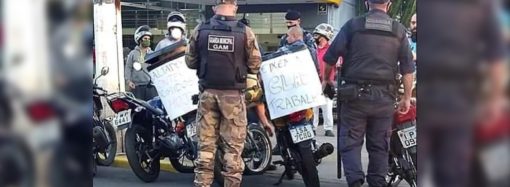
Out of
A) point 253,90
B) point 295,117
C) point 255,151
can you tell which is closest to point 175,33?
point 255,151

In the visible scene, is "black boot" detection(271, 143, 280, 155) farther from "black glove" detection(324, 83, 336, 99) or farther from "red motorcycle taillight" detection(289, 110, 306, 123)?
"black glove" detection(324, 83, 336, 99)

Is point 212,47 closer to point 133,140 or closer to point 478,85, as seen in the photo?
point 133,140

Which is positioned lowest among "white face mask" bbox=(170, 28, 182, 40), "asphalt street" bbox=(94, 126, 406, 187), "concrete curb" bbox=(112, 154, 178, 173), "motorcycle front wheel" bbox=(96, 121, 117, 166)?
"asphalt street" bbox=(94, 126, 406, 187)

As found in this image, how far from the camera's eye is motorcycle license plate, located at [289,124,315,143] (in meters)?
5.36

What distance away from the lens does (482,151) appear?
A: 6.06 ft

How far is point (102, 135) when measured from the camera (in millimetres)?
6305

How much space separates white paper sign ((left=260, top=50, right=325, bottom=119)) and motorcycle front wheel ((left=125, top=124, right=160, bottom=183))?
127 centimetres

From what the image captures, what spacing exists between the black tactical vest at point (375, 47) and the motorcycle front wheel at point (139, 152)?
2085 mm

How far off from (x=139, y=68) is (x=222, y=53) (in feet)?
10.1

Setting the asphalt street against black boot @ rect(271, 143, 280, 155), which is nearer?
black boot @ rect(271, 143, 280, 155)

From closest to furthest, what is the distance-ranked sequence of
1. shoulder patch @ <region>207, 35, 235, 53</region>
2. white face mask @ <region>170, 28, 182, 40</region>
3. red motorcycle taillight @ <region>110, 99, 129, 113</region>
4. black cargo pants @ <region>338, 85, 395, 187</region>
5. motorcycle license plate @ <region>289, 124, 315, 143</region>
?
1. black cargo pants @ <region>338, 85, 395, 187</region>
2. shoulder patch @ <region>207, 35, 235, 53</region>
3. motorcycle license plate @ <region>289, 124, 315, 143</region>
4. red motorcycle taillight @ <region>110, 99, 129, 113</region>
5. white face mask @ <region>170, 28, 182, 40</region>

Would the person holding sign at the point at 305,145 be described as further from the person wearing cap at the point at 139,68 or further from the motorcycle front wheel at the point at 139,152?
the person wearing cap at the point at 139,68

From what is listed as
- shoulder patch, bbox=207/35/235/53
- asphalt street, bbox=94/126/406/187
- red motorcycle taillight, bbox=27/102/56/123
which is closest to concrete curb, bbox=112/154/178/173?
asphalt street, bbox=94/126/406/187

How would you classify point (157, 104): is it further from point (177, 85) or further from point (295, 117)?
point (295, 117)
